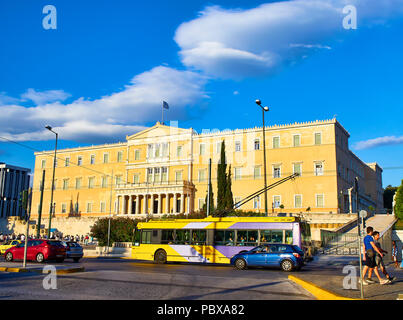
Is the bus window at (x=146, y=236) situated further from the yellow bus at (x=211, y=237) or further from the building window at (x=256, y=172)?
the building window at (x=256, y=172)

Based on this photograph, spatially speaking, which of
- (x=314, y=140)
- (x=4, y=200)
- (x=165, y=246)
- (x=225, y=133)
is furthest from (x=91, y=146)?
(x=4, y=200)

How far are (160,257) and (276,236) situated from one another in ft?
25.3

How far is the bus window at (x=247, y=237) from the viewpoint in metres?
25.0

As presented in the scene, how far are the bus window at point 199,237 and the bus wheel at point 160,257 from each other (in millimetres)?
2238

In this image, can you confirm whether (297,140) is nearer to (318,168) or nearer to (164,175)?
(318,168)

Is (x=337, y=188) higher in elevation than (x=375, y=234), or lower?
higher

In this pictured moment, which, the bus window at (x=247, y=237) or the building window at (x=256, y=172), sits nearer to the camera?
the bus window at (x=247, y=237)

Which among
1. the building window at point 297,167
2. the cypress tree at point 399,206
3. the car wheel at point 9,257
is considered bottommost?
the car wheel at point 9,257

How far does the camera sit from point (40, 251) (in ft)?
82.3

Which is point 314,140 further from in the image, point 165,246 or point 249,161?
point 165,246

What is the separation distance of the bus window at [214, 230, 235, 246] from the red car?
943 cm

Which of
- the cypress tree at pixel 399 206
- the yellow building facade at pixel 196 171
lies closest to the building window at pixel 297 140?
the yellow building facade at pixel 196 171

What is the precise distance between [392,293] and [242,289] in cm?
423
